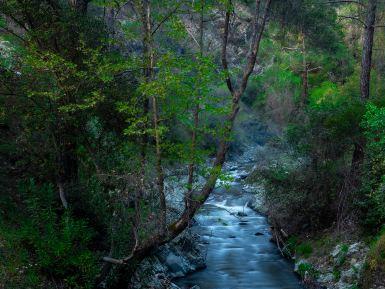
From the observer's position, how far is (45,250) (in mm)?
9430

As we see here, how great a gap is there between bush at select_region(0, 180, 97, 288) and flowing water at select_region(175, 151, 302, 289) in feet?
12.4

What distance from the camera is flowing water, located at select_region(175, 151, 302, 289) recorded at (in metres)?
14.1

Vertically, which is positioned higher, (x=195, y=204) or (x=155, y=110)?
(x=155, y=110)

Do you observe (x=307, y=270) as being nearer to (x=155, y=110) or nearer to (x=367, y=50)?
(x=155, y=110)

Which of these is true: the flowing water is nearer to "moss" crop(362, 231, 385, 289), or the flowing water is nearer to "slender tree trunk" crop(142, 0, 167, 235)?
"slender tree trunk" crop(142, 0, 167, 235)

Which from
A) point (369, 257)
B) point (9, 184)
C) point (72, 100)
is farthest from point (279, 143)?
point (9, 184)

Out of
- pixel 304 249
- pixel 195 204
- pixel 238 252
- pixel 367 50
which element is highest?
pixel 367 50

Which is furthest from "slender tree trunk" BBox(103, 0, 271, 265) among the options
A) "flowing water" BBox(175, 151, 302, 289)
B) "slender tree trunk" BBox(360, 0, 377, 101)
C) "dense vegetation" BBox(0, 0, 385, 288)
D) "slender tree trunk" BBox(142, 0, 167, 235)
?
"slender tree trunk" BBox(360, 0, 377, 101)

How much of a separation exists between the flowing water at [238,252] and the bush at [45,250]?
12.4 feet

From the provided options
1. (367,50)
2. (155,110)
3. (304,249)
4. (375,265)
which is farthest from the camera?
(367,50)

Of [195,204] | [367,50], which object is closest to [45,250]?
[195,204]

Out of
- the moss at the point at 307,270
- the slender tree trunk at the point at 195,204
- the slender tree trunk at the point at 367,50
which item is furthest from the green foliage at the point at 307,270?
the slender tree trunk at the point at 367,50

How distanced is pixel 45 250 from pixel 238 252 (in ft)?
30.7

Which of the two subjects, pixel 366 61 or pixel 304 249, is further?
pixel 366 61
